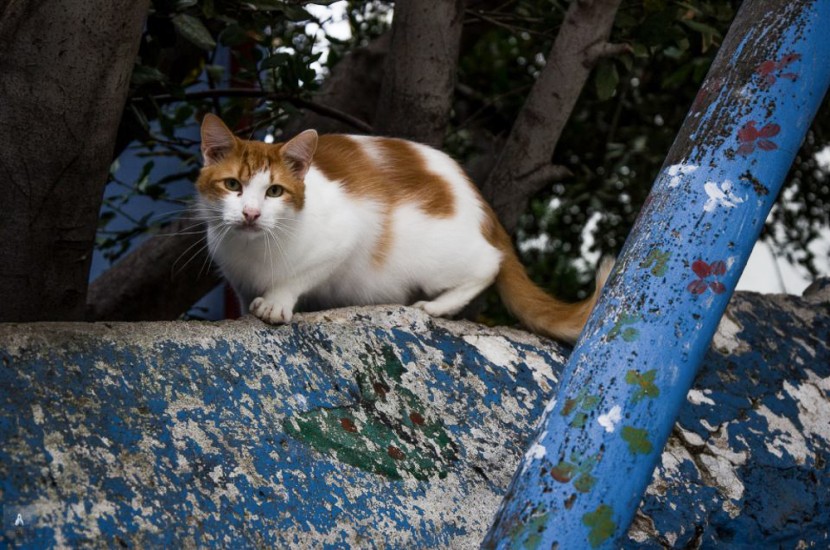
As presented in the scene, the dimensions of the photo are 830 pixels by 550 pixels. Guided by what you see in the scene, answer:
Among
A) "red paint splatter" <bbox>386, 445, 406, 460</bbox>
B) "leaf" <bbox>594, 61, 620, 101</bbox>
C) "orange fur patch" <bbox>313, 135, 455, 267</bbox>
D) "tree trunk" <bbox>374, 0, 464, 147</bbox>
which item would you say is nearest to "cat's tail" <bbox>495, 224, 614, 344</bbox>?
"orange fur patch" <bbox>313, 135, 455, 267</bbox>

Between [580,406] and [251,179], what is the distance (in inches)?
44.8

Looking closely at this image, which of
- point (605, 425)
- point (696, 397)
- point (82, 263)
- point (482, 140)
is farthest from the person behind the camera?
point (482, 140)

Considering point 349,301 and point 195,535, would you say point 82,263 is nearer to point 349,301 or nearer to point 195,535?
point 349,301

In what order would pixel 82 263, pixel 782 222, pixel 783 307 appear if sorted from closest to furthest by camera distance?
pixel 82 263, pixel 783 307, pixel 782 222

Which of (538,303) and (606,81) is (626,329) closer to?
(538,303)

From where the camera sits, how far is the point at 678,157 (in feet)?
4.82

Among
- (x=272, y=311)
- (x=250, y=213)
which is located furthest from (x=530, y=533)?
(x=250, y=213)

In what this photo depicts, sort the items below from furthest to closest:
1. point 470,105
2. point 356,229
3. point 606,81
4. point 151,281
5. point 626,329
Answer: point 470,105, point 151,281, point 606,81, point 356,229, point 626,329

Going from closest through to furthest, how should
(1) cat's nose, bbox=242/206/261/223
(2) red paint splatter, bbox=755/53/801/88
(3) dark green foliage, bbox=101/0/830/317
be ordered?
(2) red paint splatter, bbox=755/53/801/88, (1) cat's nose, bbox=242/206/261/223, (3) dark green foliage, bbox=101/0/830/317

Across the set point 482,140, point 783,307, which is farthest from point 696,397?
point 482,140

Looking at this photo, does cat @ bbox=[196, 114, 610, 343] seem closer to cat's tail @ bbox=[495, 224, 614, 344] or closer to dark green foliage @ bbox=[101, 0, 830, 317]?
cat's tail @ bbox=[495, 224, 614, 344]

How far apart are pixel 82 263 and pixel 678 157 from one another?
1297mm

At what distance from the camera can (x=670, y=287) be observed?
53.2 inches

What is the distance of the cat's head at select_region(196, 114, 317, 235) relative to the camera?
214cm
